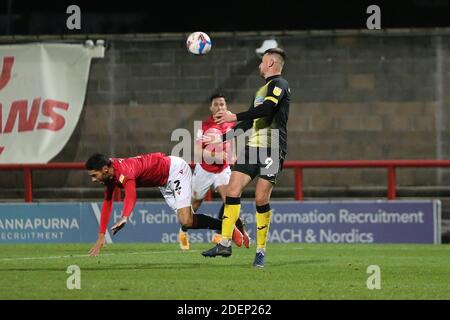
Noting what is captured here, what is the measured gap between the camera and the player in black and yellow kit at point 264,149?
11.4 meters

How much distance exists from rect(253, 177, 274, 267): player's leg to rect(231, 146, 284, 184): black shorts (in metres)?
0.07

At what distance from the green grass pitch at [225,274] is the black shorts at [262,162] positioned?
95 cm

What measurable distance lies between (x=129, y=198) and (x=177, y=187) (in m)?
1.99

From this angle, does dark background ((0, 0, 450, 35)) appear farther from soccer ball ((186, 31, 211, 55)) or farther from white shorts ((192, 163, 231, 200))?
white shorts ((192, 163, 231, 200))

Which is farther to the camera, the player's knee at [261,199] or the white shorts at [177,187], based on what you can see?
the white shorts at [177,187]

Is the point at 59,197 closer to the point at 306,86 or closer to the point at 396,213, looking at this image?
the point at 306,86

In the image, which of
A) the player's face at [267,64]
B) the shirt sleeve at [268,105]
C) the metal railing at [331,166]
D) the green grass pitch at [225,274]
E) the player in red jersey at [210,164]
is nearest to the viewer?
the green grass pitch at [225,274]

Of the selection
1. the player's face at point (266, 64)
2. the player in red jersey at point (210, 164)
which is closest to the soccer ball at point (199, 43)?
the player in red jersey at point (210, 164)

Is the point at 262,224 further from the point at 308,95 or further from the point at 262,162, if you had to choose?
the point at 308,95

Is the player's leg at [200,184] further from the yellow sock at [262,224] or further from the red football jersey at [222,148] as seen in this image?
the yellow sock at [262,224]

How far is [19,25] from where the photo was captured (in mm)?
21812

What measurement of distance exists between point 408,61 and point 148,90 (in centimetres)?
488

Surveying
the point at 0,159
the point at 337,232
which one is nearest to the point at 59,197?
the point at 0,159

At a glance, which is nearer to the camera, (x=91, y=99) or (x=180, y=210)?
(x=180, y=210)
